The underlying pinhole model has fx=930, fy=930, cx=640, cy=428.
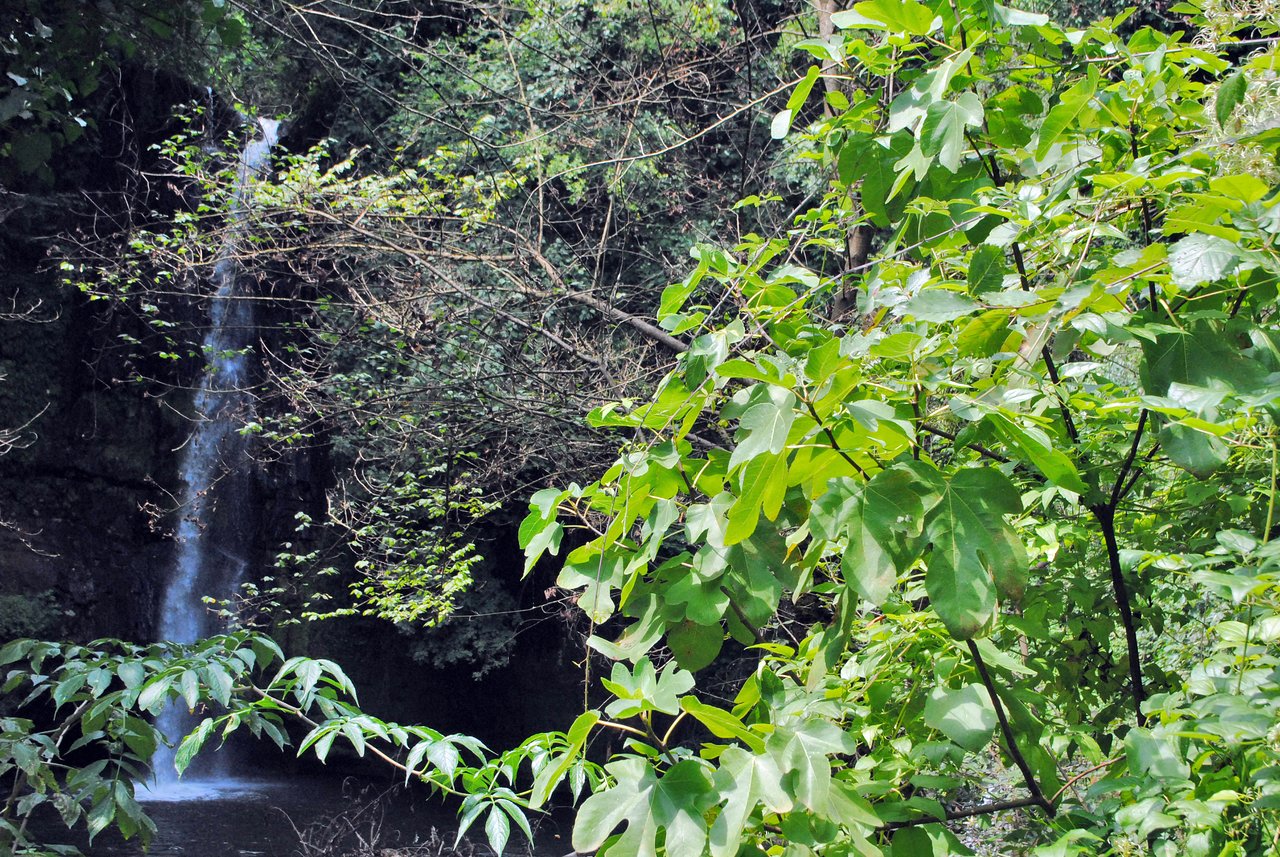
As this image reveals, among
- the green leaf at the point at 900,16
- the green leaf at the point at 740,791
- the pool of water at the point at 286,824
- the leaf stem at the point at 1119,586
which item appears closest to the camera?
the green leaf at the point at 740,791

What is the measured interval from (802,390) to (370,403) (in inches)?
210

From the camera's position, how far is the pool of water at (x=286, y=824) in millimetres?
6941

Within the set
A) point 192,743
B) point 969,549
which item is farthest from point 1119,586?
point 192,743

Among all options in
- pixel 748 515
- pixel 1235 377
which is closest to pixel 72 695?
pixel 748 515

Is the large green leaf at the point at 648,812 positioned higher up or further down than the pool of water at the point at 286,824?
higher up

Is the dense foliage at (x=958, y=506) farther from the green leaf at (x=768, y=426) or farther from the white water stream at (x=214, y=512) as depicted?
the white water stream at (x=214, y=512)

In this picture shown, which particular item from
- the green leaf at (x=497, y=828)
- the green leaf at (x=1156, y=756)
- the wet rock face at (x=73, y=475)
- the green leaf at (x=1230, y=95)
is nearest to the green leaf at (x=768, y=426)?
the green leaf at (x=1156, y=756)

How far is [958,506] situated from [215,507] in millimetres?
11986

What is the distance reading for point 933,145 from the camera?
1.06 meters

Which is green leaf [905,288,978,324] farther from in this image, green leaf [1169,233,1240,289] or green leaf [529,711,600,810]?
green leaf [529,711,600,810]

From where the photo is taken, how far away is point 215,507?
37.7ft

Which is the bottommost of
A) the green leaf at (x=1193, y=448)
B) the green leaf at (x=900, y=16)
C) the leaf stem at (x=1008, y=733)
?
the leaf stem at (x=1008, y=733)

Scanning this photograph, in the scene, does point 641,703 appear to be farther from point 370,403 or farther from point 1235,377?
point 370,403

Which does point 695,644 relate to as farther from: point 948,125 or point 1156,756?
point 948,125
